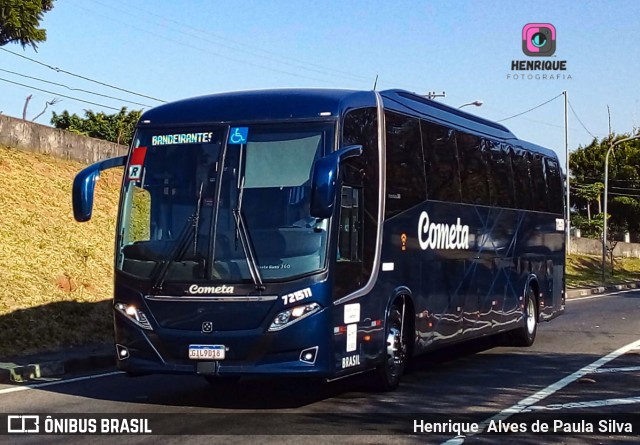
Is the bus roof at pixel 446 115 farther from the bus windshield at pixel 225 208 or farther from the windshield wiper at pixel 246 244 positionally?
the windshield wiper at pixel 246 244

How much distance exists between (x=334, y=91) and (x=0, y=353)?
656 centimetres

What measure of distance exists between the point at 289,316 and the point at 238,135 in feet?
6.40

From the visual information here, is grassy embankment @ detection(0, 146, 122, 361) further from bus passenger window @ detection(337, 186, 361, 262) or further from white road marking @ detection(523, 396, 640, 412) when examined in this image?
white road marking @ detection(523, 396, 640, 412)

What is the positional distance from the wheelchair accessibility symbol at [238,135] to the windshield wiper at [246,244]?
23.5 inches

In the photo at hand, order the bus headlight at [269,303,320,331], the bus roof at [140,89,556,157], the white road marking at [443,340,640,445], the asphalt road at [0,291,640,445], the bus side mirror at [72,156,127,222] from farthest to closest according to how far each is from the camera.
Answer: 1. the bus side mirror at [72,156,127,222]
2. the bus roof at [140,89,556,157]
3. the bus headlight at [269,303,320,331]
4. the white road marking at [443,340,640,445]
5. the asphalt road at [0,291,640,445]

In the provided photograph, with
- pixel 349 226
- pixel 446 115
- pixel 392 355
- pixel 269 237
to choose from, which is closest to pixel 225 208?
pixel 269 237

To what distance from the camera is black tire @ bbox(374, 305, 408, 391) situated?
36.7 ft

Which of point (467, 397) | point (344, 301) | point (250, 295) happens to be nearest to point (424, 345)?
point (467, 397)

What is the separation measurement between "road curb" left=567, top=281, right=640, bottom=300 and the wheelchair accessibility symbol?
87.2ft

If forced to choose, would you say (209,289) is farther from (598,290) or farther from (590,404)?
(598,290)

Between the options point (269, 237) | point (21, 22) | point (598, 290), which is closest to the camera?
point (269, 237)

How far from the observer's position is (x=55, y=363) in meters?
13.1

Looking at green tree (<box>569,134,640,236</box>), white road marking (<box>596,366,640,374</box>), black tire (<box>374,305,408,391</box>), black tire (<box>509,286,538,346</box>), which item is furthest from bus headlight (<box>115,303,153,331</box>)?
green tree (<box>569,134,640,236</box>)

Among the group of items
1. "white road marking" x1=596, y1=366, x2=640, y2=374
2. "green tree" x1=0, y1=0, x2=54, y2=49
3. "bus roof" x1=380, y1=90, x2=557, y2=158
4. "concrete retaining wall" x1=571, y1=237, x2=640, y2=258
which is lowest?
"white road marking" x1=596, y1=366, x2=640, y2=374
